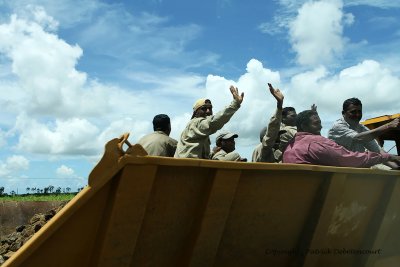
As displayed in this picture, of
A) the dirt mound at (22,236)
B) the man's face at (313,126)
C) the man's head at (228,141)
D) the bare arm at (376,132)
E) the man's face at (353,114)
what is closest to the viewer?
the man's face at (313,126)

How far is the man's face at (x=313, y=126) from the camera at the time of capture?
3974 millimetres

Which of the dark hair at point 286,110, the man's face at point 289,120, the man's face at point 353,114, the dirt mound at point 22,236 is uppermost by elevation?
the man's face at point 353,114

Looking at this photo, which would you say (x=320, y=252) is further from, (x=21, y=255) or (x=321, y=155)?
(x=21, y=255)

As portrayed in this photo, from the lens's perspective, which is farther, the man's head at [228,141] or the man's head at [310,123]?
the man's head at [228,141]

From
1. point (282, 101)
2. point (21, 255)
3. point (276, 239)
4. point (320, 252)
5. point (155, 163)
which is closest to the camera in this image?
point (21, 255)

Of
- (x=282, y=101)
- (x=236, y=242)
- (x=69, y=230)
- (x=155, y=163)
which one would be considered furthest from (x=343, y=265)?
(x=69, y=230)

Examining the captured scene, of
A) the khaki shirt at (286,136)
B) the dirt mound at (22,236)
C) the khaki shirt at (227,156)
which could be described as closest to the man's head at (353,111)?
the khaki shirt at (286,136)

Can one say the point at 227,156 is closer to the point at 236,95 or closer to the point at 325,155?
the point at 236,95

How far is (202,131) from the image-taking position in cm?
420

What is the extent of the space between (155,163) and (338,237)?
5.49 feet

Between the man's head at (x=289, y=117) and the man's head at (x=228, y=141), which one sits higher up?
the man's head at (x=289, y=117)

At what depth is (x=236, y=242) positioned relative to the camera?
288cm

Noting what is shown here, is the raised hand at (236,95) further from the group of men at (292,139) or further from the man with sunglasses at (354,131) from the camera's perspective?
the man with sunglasses at (354,131)

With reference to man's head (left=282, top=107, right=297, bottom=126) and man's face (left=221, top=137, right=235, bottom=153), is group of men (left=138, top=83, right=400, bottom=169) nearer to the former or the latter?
man's head (left=282, top=107, right=297, bottom=126)
